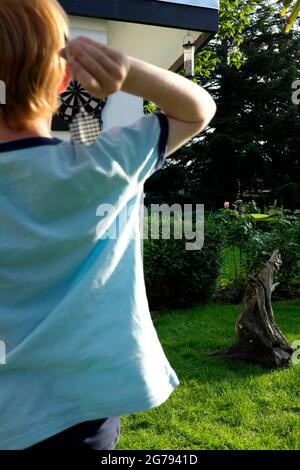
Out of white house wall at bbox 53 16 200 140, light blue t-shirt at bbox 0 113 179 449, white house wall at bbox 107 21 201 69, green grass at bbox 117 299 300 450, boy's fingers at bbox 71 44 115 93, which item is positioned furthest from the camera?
white house wall at bbox 107 21 201 69

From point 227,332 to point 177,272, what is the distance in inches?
46.4

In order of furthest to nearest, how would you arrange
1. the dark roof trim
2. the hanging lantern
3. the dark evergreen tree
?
the dark evergreen tree, the hanging lantern, the dark roof trim

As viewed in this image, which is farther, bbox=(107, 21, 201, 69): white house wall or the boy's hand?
bbox=(107, 21, 201, 69): white house wall

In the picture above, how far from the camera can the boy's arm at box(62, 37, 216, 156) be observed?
0.72m

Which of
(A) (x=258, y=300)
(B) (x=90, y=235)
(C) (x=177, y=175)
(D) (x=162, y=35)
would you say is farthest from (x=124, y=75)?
(C) (x=177, y=175)

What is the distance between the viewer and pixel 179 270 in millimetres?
5848

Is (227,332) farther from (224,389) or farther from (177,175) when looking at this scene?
(177,175)

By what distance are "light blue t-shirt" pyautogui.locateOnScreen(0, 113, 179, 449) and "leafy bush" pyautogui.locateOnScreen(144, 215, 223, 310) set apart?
Answer: 15.9 feet

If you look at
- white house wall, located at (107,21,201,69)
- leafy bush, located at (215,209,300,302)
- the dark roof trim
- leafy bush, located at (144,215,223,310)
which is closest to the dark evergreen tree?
leafy bush, located at (215,209,300,302)

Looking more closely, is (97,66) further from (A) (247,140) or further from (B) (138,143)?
(A) (247,140)

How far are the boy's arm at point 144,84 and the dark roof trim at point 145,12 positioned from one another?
12.0 feet

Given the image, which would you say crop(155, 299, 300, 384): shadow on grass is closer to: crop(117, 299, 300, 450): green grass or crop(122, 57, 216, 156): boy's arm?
crop(117, 299, 300, 450): green grass

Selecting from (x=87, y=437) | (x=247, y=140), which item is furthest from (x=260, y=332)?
(x=247, y=140)

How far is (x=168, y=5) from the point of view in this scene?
4336mm
